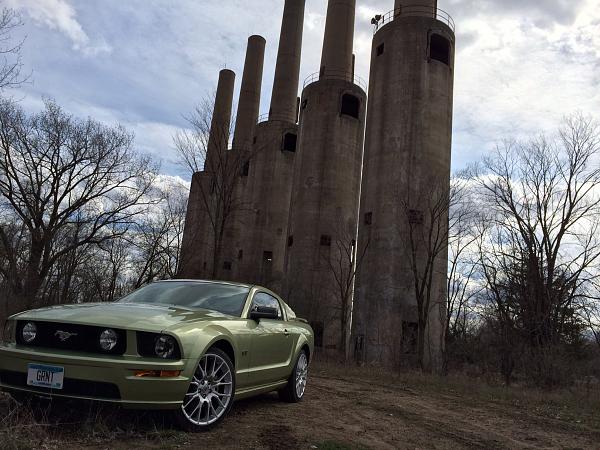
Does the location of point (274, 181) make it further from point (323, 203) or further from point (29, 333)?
point (29, 333)

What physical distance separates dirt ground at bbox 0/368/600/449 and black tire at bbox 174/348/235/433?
11cm

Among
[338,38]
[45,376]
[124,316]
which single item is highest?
[338,38]

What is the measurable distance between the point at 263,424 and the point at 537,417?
491 cm

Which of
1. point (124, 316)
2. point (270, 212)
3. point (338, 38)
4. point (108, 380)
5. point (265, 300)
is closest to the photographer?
point (108, 380)

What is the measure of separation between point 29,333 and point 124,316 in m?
0.88

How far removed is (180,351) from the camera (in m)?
4.17

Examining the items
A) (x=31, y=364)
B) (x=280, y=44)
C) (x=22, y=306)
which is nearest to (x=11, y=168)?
(x=22, y=306)

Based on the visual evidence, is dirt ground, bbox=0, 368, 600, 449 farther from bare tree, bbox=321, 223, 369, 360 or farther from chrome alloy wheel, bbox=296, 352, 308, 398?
bare tree, bbox=321, 223, 369, 360

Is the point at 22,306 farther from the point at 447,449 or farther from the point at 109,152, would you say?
the point at 447,449

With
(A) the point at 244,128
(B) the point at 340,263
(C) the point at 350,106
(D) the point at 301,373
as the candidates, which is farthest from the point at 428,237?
(A) the point at 244,128

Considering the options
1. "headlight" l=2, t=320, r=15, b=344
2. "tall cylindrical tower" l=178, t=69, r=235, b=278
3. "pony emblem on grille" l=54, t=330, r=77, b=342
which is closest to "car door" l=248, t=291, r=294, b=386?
"pony emblem on grille" l=54, t=330, r=77, b=342

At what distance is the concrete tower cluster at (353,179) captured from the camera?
21562mm

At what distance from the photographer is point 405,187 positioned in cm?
2206

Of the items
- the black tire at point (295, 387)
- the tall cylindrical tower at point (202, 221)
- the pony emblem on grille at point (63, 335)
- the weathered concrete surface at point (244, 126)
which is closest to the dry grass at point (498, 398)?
the black tire at point (295, 387)
